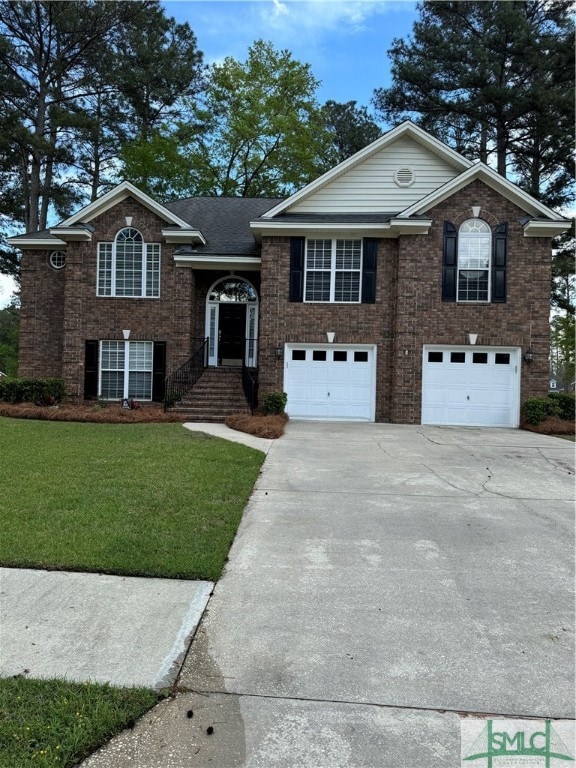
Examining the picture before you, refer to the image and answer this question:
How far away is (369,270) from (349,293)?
848 millimetres

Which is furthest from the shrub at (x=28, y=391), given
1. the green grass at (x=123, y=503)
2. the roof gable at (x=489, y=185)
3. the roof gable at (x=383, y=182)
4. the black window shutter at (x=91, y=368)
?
the roof gable at (x=489, y=185)

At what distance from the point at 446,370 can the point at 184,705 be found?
509 inches

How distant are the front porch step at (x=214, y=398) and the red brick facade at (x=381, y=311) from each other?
0.89 m

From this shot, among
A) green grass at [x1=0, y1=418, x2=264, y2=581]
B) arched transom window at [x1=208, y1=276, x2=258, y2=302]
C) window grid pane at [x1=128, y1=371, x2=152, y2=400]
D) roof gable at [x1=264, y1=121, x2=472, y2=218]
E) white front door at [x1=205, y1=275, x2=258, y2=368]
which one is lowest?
green grass at [x1=0, y1=418, x2=264, y2=581]

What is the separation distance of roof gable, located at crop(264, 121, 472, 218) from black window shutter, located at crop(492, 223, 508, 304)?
2435 mm

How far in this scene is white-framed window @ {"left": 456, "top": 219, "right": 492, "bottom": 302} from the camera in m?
14.1

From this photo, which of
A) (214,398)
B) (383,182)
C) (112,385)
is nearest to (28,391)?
(112,385)

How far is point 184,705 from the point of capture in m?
2.54

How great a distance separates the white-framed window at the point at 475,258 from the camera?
14109mm

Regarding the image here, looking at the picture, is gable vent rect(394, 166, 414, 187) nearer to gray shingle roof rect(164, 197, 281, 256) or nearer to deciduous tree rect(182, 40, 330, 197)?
gray shingle roof rect(164, 197, 281, 256)

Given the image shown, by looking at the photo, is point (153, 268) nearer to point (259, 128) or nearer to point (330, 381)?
point (330, 381)

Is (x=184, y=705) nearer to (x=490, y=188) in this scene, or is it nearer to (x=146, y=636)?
(x=146, y=636)

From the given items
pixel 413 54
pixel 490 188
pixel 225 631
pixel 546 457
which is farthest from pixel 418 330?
pixel 413 54

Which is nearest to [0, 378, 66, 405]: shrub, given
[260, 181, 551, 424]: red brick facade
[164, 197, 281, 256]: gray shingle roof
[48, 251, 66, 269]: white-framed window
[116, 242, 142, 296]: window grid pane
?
[116, 242, 142, 296]: window grid pane
